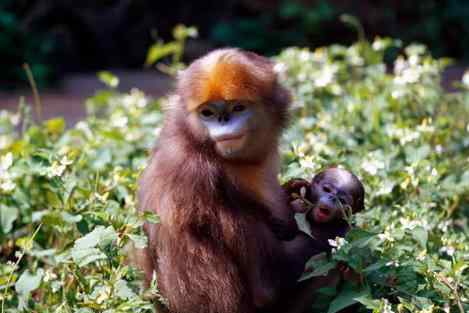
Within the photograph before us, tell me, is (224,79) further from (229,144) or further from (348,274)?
(348,274)

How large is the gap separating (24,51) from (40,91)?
753 mm

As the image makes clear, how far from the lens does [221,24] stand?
15.0 m

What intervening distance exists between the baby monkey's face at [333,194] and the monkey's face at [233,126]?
37cm

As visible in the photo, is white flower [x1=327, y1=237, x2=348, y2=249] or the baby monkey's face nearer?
white flower [x1=327, y1=237, x2=348, y2=249]

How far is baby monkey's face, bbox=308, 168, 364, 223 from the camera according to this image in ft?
14.1

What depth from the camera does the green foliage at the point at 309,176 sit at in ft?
13.0

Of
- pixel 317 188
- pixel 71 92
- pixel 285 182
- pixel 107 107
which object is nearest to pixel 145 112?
pixel 107 107

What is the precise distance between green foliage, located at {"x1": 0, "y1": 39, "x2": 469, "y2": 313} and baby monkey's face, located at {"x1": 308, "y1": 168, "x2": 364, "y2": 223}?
11 cm

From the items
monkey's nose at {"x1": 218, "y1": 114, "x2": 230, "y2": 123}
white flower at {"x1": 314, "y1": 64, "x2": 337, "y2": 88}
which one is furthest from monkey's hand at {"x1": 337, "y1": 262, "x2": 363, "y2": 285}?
white flower at {"x1": 314, "y1": 64, "x2": 337, "y2": 88}

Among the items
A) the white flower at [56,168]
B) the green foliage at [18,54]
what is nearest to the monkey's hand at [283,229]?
the white flower at [56,168]

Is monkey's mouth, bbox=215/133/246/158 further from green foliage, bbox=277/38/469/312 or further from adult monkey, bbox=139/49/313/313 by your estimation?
green foliage, bbox=277/38/469/312

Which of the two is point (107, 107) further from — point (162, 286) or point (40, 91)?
point (40, 91)

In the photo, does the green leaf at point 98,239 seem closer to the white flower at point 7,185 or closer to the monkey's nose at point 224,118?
the monkey's nose at point 224,118

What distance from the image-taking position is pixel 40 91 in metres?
12.9
